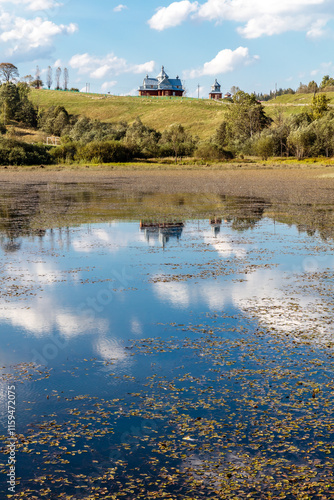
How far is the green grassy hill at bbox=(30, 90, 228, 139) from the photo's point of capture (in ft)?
502

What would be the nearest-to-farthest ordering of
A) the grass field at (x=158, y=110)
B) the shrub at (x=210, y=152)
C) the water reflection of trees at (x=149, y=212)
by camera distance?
1. the water reflection of trees at (x=149, y=212)
2. the shrub at (x=210, y=152)
3. the grass field at (x=158, y=110)

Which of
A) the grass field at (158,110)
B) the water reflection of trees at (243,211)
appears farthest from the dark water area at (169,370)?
the grass field at (158,110)

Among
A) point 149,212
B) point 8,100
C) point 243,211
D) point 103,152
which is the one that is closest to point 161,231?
point 149,212

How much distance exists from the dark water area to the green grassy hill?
125 meters

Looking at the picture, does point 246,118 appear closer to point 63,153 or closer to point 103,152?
point 103,152

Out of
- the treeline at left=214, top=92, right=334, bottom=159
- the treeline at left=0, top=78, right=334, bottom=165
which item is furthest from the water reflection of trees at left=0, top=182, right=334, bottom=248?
the treeline at left=214, top=92, right=334, bottom=159

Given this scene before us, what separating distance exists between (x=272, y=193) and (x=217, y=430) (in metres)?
36.3

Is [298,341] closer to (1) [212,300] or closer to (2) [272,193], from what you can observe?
(1) [212,300]

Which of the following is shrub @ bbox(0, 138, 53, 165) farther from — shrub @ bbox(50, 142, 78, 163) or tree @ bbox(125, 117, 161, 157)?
tree @ bbox(125, 117, 161, 157)

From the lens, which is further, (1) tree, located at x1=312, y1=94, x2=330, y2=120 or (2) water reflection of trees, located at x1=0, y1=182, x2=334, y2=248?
(1) tree, located at x1=312, y1=94, x2=330, y2=120

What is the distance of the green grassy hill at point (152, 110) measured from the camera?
152887 mm

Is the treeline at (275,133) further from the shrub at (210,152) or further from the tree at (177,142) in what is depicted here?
the tree at (177,142)

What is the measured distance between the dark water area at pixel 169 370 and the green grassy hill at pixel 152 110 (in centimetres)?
12491

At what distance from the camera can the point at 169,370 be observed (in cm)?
847
